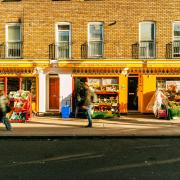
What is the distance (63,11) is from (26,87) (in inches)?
168

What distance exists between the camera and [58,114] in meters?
22.6

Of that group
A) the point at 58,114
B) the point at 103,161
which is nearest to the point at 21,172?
the point at 103,161

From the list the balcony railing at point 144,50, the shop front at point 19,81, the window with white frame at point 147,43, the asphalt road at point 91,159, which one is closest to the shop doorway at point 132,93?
the balcony railing at point 144,50

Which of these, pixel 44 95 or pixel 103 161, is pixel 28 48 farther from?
pixel 103 161

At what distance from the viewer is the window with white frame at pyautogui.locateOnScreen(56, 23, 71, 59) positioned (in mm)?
22812

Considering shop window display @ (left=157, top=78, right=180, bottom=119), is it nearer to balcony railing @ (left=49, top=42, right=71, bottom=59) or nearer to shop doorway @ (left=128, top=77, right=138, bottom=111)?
shop doorway @ (left=128, top=77, right=138, bottom=111)

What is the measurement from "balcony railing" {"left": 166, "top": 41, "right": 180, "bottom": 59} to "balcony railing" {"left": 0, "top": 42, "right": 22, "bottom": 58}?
24.5 ft

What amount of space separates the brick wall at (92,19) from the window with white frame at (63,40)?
263 mm

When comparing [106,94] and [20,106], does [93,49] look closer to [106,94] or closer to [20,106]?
[106,94]

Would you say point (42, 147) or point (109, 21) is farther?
point (109, 21)

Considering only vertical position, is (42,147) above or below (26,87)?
below

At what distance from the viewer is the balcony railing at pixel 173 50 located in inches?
886

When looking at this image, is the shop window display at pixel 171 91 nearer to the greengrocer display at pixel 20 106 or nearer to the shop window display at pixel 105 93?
the shop window display at pixel 105 93

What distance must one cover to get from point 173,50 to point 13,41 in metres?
8.10
